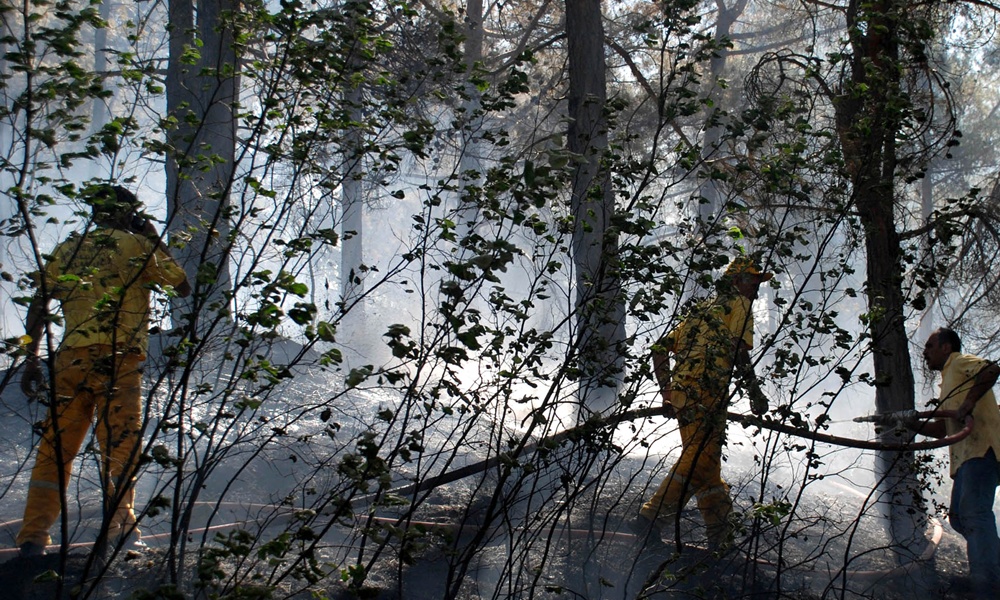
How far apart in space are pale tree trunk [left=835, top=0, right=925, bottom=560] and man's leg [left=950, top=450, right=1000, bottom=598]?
26 cm

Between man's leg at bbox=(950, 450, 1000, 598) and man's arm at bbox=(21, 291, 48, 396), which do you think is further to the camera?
man's leg at bbox=(950, 450, 1000, 598)

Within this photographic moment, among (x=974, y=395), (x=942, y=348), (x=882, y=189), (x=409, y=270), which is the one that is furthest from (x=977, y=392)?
(x=409, y=270)

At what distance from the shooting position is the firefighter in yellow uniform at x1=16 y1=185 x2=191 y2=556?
7.77 ft

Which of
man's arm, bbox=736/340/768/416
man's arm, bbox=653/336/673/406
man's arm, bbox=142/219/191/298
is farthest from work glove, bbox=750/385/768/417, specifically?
man's arm, bbox=142/219/191/298

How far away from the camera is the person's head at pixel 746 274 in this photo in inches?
140

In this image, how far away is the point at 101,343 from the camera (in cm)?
351

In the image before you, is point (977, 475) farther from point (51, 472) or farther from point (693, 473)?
point (51, 472)

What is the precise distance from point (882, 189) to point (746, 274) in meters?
0.67

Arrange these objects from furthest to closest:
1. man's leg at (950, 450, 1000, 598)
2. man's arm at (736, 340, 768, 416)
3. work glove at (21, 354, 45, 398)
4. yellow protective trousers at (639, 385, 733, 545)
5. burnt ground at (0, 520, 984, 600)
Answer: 1. man's leg at (950, 450, 1000, 598)
2. yellow protective trousers at (639, 385, 733, 545)
3. man's arm at (736, 340, 768, 416)
4. burnt ground at (0, 520, 984, 600)
5. work glove at (21, 354, 45, 398)

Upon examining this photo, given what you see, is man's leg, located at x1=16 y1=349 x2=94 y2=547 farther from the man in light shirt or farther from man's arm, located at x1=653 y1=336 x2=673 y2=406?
the man in light shirt

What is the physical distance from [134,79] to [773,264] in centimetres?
259

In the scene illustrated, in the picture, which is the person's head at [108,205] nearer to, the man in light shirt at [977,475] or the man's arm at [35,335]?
the man's arm at [35,335]

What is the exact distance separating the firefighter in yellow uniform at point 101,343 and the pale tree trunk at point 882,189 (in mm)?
2572

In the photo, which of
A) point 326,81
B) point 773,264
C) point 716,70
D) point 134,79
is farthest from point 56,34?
point 716,70
